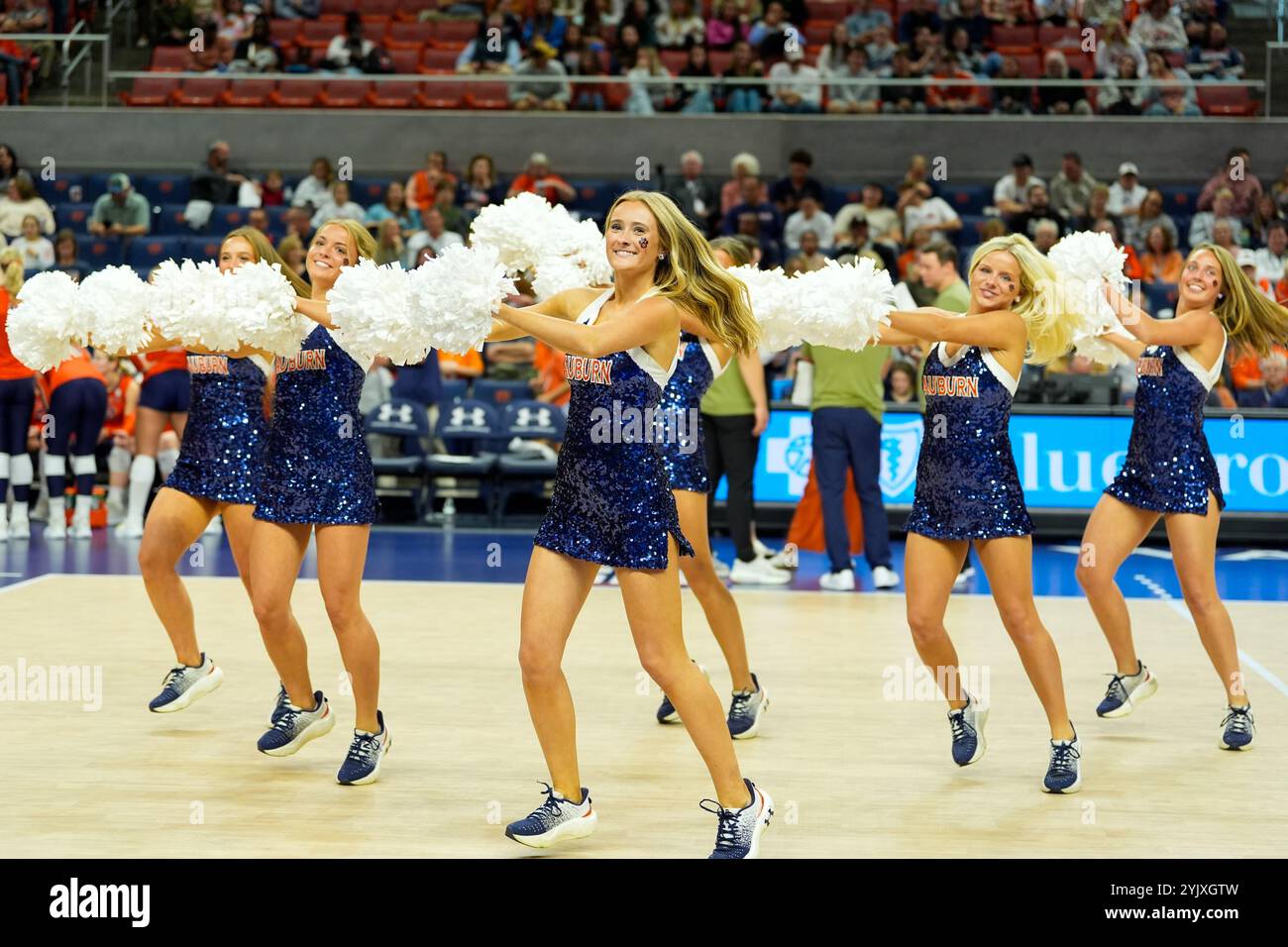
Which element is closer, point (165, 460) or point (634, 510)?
point (634, 510)

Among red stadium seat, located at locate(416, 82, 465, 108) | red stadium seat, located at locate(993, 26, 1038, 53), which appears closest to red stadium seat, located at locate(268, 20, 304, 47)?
red stadium seat, located at locate(416, 82, 465, 108)

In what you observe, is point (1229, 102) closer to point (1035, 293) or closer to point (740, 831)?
point (1035, 293)

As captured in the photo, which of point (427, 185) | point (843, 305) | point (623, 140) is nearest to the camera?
point (843, 305)

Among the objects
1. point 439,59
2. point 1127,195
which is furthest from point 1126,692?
point 439,59

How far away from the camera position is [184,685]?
5.64 m

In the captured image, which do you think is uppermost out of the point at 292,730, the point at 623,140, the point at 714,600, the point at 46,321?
the point at 623,140

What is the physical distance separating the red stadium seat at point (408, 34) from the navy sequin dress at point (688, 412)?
11.6 meters

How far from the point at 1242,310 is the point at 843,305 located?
198 centimetres

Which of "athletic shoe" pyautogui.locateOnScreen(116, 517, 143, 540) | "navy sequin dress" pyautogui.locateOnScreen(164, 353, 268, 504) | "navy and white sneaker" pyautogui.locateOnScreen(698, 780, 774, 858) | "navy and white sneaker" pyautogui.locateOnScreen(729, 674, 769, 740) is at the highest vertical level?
"navy sequin dress" pyautogui.locateOnScreen(164, 353, 268, 504)

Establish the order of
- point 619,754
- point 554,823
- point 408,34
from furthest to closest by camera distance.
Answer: point 408,34
point 619,754
point 554,823

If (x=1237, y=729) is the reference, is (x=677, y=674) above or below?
above

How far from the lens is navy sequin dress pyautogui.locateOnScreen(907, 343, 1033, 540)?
4.76m

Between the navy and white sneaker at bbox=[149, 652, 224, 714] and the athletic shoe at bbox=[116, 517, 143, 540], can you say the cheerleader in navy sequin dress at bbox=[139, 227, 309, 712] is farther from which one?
the athletic shoe at bbox=[116, 517, 143, 540]

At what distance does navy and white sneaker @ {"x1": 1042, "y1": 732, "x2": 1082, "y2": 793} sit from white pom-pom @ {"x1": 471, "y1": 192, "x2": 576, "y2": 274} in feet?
7.25
